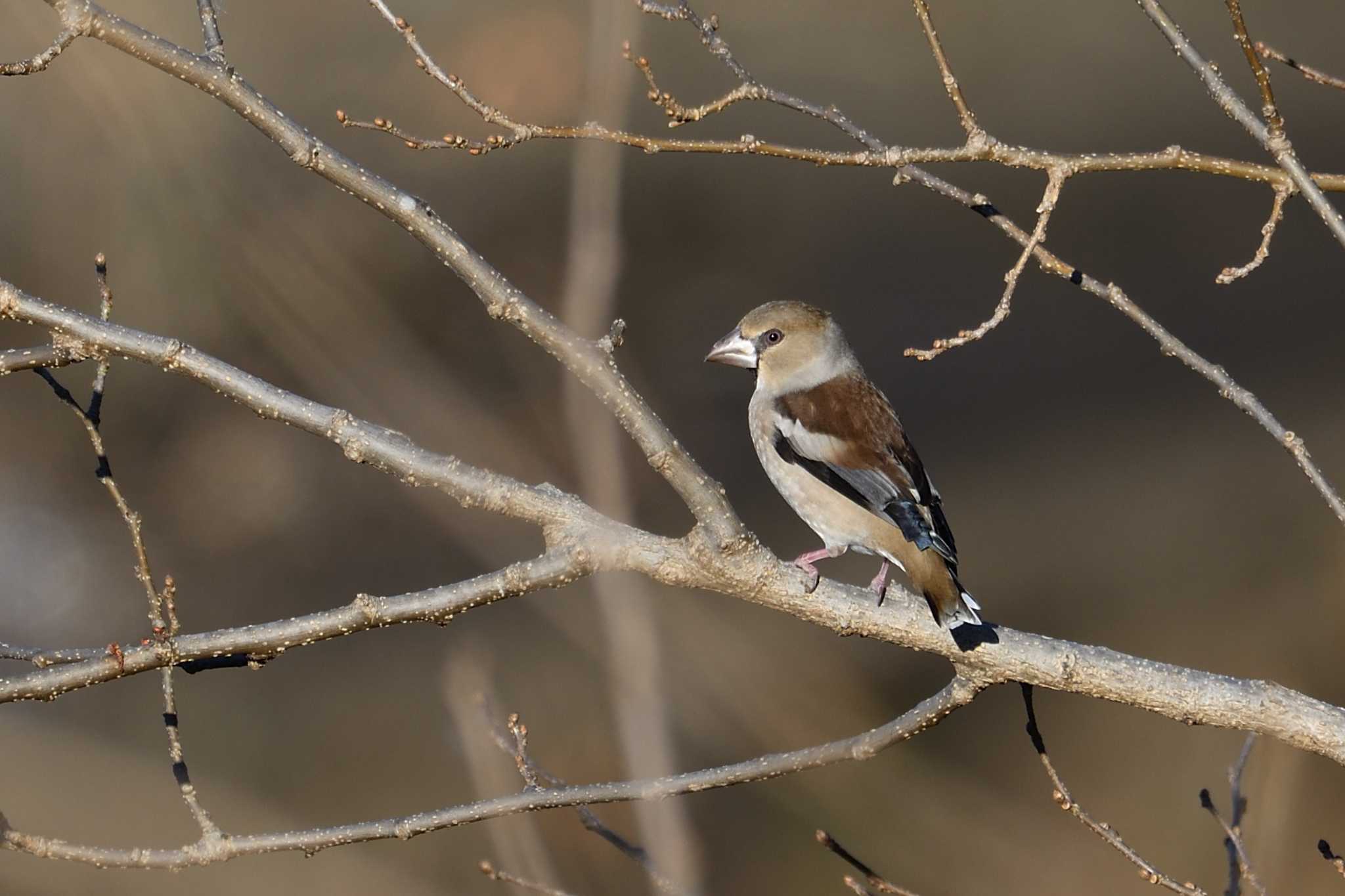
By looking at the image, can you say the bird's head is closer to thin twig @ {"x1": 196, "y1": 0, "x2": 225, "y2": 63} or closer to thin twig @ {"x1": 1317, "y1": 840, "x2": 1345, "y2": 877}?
thin twig @ {"x1": 1317, "y1": 840, "x2": 1345, "y2": 877}

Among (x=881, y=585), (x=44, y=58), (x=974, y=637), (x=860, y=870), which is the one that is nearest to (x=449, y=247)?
(x=44, y=58)

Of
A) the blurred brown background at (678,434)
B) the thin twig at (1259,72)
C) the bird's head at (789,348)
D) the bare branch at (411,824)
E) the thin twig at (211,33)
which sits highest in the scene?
the blurred brown background at (678,434)

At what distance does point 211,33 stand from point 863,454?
201cm

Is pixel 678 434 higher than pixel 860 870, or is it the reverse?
pixel 678 434

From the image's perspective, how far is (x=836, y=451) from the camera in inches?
149

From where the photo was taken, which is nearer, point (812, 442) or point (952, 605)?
point (952, 605)

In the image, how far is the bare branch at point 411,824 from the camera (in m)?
2.33

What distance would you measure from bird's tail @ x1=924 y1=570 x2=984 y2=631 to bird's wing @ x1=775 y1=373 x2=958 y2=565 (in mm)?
287

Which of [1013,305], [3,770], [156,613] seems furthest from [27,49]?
[156,613]

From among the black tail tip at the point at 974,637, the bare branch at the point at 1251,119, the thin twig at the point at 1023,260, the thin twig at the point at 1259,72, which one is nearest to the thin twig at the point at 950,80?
the thin twig at the point at 1023,260

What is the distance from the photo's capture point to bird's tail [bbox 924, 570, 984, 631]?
2.80 metres

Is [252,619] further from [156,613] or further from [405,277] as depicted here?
[156,613]

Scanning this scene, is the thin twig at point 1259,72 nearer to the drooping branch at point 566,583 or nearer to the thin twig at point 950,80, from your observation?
the thin twig at point 950,80

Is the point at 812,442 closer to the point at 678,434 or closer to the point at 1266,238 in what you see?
the point at 1266,238
